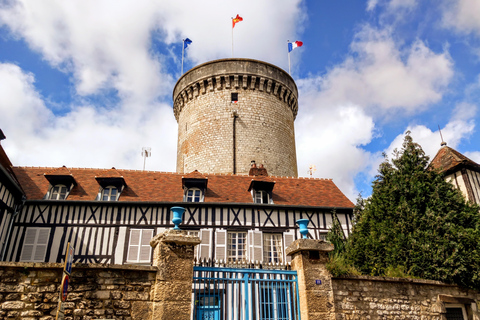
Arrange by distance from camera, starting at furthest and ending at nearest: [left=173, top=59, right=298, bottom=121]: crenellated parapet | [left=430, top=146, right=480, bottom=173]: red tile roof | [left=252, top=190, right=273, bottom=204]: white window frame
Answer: [left=173, top=59, right=298, bottom=121]: crenellated parapet < [left=252, top=190, right=273, bottom=204]: white window frame < [left=430, top=146, right=480, bottom=173]: red tile roof

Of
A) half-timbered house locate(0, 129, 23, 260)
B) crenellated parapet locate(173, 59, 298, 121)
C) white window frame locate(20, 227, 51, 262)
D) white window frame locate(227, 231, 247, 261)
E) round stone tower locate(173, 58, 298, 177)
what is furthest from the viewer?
crenellated parapet locate(173, 59, 298, 121)

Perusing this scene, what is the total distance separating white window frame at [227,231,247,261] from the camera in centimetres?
1052

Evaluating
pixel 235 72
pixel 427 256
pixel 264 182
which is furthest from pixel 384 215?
pixel 235 72

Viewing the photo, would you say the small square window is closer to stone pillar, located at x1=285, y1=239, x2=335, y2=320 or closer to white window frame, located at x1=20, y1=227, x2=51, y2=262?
white window frame, located at x1=20, y1=227, x2=51, y2=262

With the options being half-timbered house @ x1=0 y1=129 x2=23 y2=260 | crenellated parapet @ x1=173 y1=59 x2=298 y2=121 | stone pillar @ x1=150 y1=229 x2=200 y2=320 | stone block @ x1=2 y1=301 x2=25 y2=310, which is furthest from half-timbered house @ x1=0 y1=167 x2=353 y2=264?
crenellated parapet @ x1=173 y1=59 x2=298 y2=121

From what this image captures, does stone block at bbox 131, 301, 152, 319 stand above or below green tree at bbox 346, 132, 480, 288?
below

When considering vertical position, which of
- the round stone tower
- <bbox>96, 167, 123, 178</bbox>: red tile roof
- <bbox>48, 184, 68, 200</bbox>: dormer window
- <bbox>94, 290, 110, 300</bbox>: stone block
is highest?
the round stone tower

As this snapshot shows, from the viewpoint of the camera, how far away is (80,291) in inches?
166

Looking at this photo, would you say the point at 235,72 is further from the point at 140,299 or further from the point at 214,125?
the point at 140,299

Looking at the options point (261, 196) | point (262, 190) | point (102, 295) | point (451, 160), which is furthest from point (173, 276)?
point (451, 160)

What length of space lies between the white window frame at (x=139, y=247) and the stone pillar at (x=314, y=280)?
6.08 metres

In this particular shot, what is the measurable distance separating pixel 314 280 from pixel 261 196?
6.91 meters

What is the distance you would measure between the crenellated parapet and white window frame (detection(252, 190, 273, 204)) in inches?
297

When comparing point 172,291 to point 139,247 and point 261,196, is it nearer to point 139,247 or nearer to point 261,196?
point 139,247
